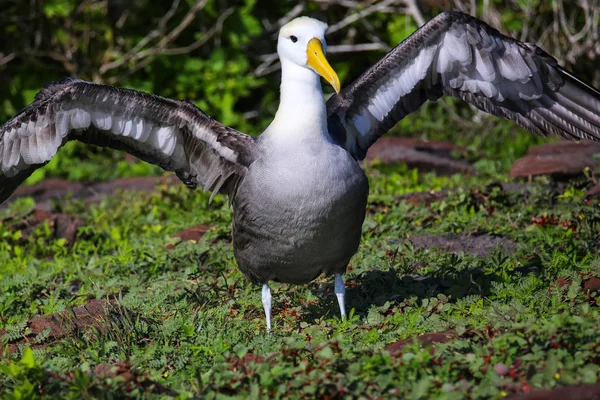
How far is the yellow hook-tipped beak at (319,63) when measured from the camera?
446 centimetres

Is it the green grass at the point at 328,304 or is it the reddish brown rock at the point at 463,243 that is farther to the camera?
the reddish brown rock at the point at 463,243

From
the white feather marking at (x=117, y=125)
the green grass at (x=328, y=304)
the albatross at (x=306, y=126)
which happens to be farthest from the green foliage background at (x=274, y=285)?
the white feather marking at (x=117, y=125)

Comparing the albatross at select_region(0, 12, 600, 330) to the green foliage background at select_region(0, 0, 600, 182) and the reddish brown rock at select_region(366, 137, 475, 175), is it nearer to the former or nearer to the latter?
the reddish brown rock at select_region(366, 137, 475, 175)

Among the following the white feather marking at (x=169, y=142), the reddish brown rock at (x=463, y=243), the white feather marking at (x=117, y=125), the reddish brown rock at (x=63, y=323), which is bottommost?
the reddish brown rock at (x=463, y=243)

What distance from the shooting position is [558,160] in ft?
23.3

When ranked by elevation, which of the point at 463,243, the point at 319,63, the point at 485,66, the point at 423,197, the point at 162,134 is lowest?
the point at 463,243

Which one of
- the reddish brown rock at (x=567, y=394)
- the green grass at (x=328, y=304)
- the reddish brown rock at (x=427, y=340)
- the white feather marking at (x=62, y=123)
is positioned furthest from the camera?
the white feather marking at (x=62, y=123)

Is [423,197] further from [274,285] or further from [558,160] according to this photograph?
[274,285]

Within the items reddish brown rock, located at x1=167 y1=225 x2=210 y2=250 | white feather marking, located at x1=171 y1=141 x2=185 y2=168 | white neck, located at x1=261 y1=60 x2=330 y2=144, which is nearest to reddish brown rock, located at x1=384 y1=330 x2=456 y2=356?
white neck, located at x1=261 y1=60 x2=330 y2=144

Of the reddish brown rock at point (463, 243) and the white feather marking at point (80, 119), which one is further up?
the white feather marking at point (80, 119)

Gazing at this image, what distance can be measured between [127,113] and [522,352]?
2502 mm

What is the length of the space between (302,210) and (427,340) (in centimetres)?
95

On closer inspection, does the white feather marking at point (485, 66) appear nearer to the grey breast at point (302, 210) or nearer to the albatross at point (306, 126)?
the albatross at point (306, 126)

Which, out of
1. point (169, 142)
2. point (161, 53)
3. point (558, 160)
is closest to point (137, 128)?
point (169, 142)
